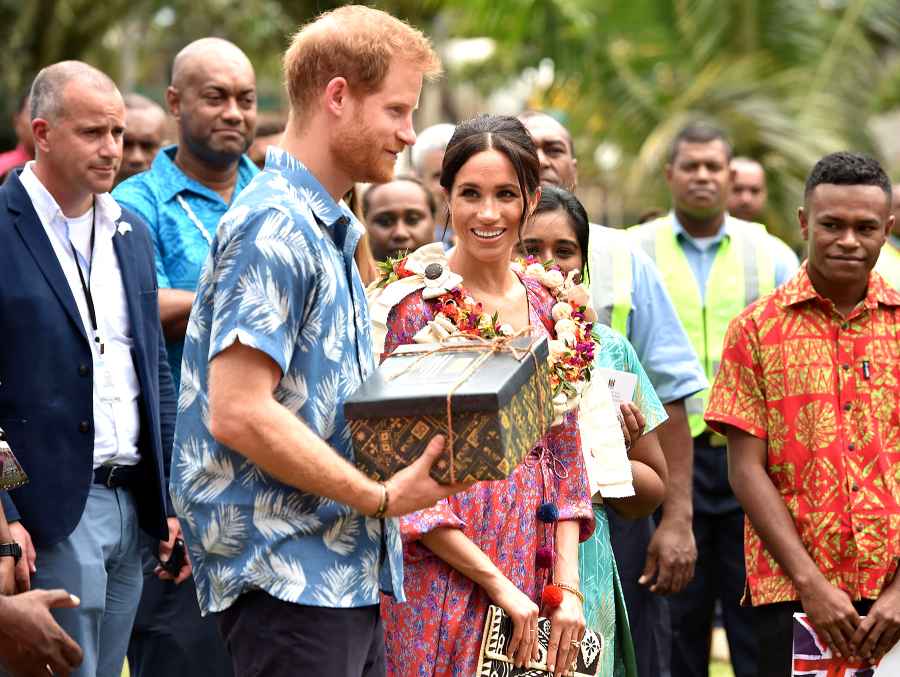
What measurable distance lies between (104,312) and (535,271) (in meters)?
1.52

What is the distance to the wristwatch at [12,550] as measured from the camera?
4426 mm

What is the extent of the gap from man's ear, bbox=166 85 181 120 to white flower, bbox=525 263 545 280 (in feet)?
7.84

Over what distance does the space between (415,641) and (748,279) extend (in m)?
3.90

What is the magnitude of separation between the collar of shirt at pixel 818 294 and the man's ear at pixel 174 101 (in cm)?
288

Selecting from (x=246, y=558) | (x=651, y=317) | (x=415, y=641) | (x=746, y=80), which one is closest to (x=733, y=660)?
(x=651, y=317)

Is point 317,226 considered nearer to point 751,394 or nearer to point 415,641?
point 415,641

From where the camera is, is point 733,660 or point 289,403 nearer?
point 289,403

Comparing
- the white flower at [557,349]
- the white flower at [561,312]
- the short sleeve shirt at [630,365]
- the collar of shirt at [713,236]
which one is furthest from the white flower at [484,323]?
the collar of shirt at [713,236]

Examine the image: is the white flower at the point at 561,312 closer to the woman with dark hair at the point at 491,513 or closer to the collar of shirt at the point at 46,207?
the woman with dark hair at the point at 491,513

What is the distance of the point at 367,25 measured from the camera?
144 inches

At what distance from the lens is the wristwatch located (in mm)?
4426

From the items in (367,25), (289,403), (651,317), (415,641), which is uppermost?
(367,25)

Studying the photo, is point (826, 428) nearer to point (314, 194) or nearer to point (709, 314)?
point (709, 314)

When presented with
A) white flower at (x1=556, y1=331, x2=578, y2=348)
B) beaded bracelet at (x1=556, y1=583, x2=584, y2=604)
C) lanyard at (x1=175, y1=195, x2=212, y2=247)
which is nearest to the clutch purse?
beaded bracelet at (x1=556, y1=583, x2=584, y2=604)
